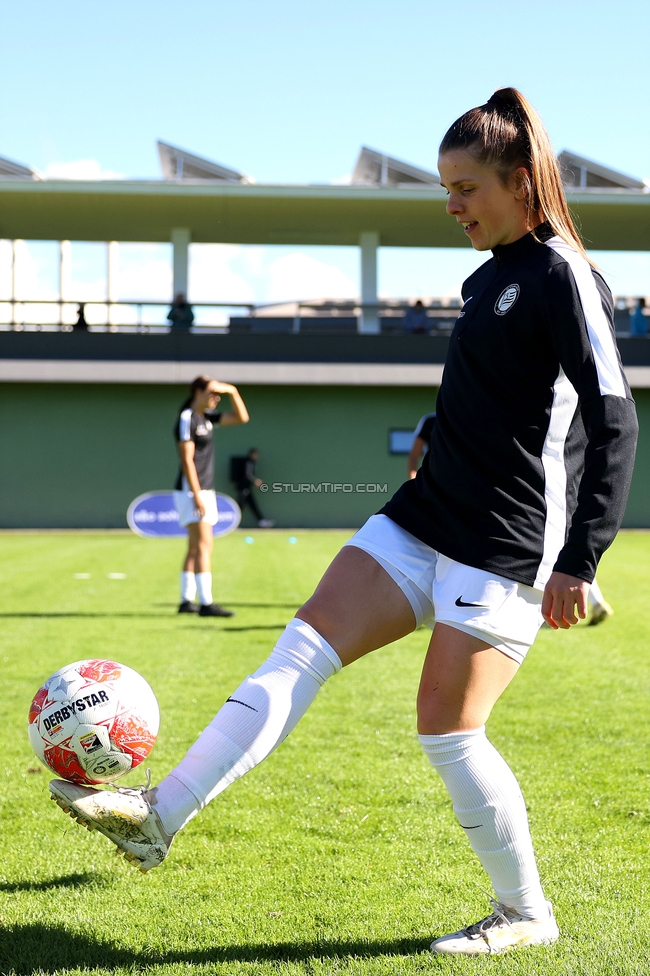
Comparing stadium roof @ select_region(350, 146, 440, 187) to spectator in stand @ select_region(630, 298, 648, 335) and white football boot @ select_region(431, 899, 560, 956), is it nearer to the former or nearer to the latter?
spectator in stand @ select_region(630, 298, 648, 335)

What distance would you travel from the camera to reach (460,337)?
2494mm

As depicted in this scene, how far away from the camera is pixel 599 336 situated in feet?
7.23

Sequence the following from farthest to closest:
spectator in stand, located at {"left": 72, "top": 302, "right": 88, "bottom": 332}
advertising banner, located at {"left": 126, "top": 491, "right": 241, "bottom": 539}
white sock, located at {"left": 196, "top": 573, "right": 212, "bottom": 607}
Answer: spectator in stand, located at {"left": 72, "top": 302, "right": 88, "bottom": 332} < advertising banner, located at {"left": 126, "top": 491, "right": 241, "bottom": 539} < white sock, located at {"left": 196, "top": 573, "right": 212, "bottom": 607}

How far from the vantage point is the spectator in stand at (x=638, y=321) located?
26.7 m

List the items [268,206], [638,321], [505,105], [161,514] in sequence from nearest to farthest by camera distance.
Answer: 1. [505,105]
2. [161,514]
3. [268,206]
4. [638,321]

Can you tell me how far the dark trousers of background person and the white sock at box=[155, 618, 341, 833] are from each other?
77.0 ft

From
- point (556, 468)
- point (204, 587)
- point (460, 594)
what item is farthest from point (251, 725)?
point (204, 587)

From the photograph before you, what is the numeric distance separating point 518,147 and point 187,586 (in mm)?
7301

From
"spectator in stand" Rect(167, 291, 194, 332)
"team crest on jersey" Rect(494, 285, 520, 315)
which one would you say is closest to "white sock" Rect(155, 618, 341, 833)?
"team crest on jersey" Rect(494, 285, 520, 315)

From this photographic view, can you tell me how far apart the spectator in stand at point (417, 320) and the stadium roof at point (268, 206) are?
271 cm

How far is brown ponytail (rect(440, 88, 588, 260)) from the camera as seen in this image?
7.73 feet

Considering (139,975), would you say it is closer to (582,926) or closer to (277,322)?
(582,926)

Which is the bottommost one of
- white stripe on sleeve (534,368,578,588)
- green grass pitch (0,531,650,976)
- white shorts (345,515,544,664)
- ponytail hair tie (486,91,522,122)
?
green grass pitch (0,531,650,976)

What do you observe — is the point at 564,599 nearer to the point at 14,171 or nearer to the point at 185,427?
the point at 185,427
